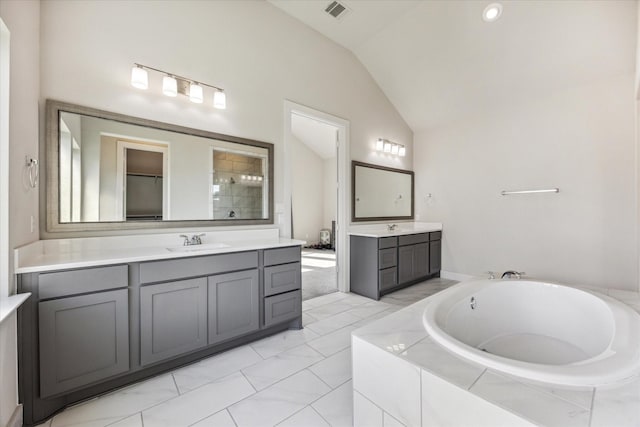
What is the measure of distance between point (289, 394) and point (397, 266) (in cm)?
231

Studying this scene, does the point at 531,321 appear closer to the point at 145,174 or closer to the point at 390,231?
the point at 390,231

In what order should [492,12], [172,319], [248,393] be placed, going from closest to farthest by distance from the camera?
[248,393]
[172,319]
[492,12]

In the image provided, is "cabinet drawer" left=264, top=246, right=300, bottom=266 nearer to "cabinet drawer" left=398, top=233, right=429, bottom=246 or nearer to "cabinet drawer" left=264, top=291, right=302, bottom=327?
"cabinet drawer" left=264, top=291, right=302, bottom=327

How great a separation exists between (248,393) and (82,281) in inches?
45.1

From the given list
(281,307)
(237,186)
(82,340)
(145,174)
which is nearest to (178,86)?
(145,174)

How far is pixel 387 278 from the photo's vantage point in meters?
A: 3.41

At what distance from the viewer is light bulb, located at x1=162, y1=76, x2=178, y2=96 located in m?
2.10

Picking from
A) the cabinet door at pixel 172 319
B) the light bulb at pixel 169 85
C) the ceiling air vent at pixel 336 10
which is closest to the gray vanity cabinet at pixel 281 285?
the cabinet door at pixel 172 319

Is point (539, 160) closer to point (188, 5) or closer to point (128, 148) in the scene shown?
point (188, 5)

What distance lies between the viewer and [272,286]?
7.52ft

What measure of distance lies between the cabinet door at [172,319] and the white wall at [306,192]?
5400 mm

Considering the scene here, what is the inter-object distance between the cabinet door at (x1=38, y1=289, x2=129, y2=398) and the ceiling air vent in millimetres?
3270

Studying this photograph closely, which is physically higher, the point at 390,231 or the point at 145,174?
the point at 145,174

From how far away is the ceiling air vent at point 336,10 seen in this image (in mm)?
2885
